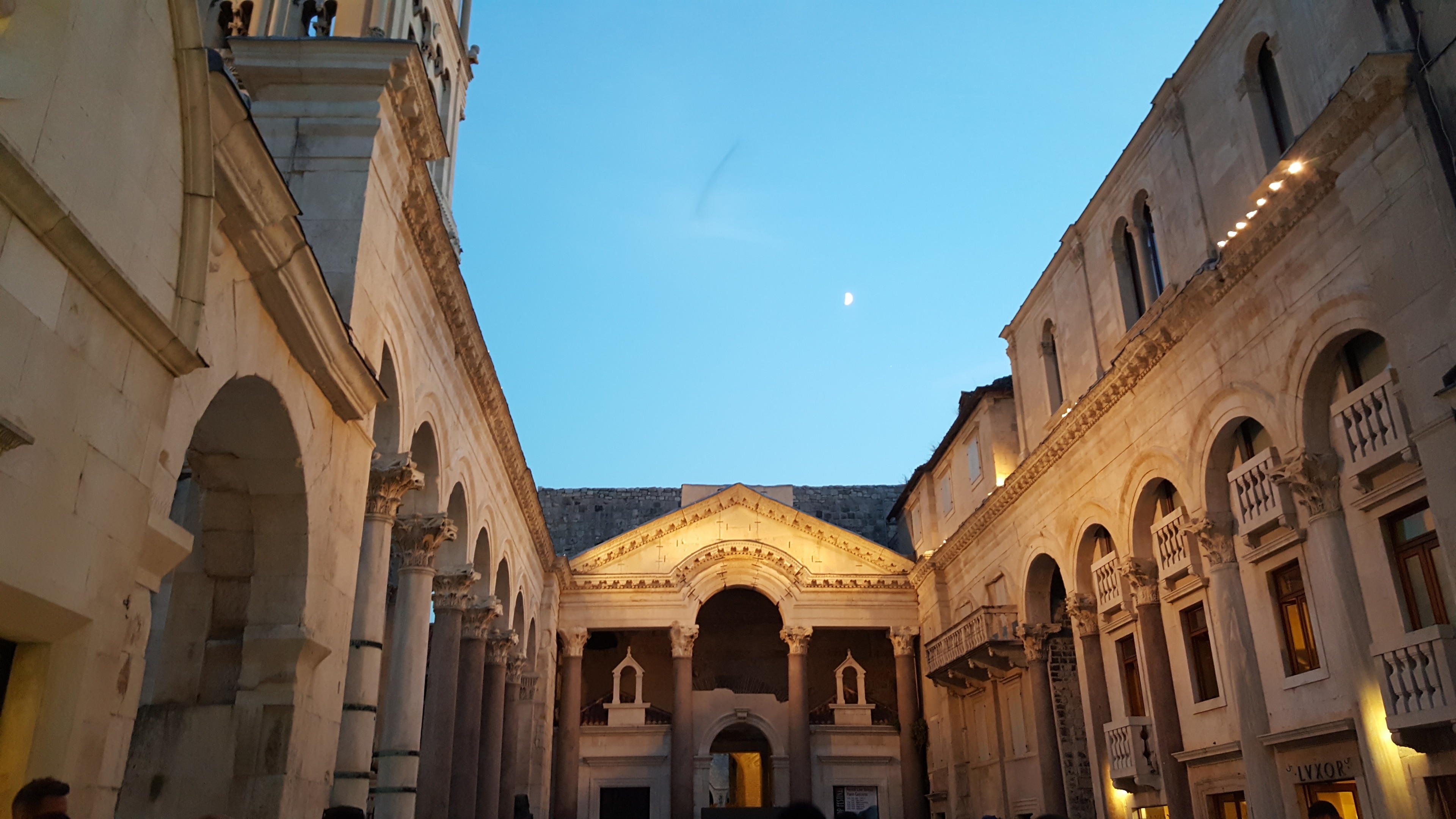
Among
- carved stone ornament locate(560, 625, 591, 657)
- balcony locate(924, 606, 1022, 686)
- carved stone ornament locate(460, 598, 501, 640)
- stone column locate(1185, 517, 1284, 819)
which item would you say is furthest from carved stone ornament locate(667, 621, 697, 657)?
stone column locate(1185, 517, 1284, 819)

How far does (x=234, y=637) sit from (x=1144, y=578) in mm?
13774

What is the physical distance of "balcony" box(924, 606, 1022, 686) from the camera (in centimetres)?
2258

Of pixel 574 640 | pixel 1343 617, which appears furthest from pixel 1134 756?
pixel 574 640

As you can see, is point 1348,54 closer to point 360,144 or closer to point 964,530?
point 360,144

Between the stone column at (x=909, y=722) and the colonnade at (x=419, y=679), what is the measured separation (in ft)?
38.5

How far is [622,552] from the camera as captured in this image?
30266mm

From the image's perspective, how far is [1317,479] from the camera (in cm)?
1252

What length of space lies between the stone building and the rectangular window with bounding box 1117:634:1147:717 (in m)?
0.10

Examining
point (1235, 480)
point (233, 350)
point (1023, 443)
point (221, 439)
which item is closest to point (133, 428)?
point (233, 350)

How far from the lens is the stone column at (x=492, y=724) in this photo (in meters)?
20.4

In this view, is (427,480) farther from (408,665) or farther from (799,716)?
(799,716)

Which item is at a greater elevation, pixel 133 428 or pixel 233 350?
pixel 233 350

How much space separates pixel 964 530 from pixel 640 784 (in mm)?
12032

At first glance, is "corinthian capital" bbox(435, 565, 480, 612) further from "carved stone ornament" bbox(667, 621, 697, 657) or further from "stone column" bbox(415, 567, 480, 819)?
"carved stone ornament" bbox(667, 621, 697, 657)
